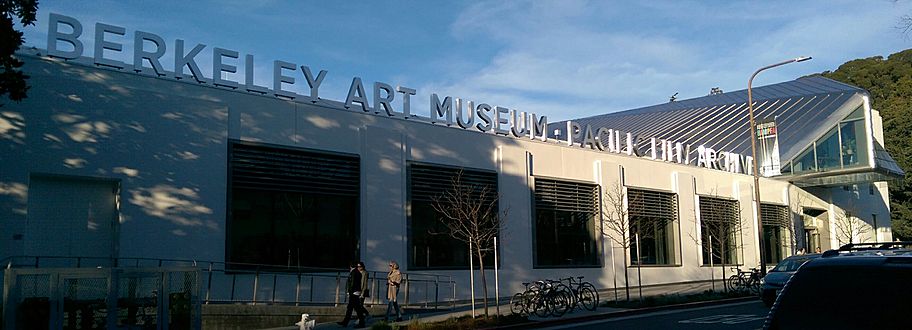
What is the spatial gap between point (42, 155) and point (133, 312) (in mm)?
5546

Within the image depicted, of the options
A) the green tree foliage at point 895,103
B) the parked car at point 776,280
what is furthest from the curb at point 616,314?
the green tree foliage at point 895,103

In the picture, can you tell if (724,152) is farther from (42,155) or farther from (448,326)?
(42,155)

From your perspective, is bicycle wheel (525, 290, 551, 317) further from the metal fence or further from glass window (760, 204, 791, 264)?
glass window (760, 204, 791, 264)

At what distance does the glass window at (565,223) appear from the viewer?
29900 mm

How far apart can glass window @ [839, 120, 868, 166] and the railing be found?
29443 mm

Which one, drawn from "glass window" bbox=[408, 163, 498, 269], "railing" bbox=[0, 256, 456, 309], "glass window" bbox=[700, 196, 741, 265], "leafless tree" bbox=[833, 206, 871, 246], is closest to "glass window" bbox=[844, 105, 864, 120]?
"leafless tree" bbox=[833, 206, 871, 246]

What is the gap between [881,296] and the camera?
5.70m

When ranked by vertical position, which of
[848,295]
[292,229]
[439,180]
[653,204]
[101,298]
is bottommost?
[101,298]

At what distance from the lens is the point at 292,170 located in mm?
22312

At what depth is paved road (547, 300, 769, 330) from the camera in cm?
1830

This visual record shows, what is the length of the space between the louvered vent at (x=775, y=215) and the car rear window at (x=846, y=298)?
40.7m

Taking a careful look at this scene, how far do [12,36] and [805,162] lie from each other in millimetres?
41137

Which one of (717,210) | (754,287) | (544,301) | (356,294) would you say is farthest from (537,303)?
(717,210)

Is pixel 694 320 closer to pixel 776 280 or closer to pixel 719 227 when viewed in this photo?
pixel 776 280
